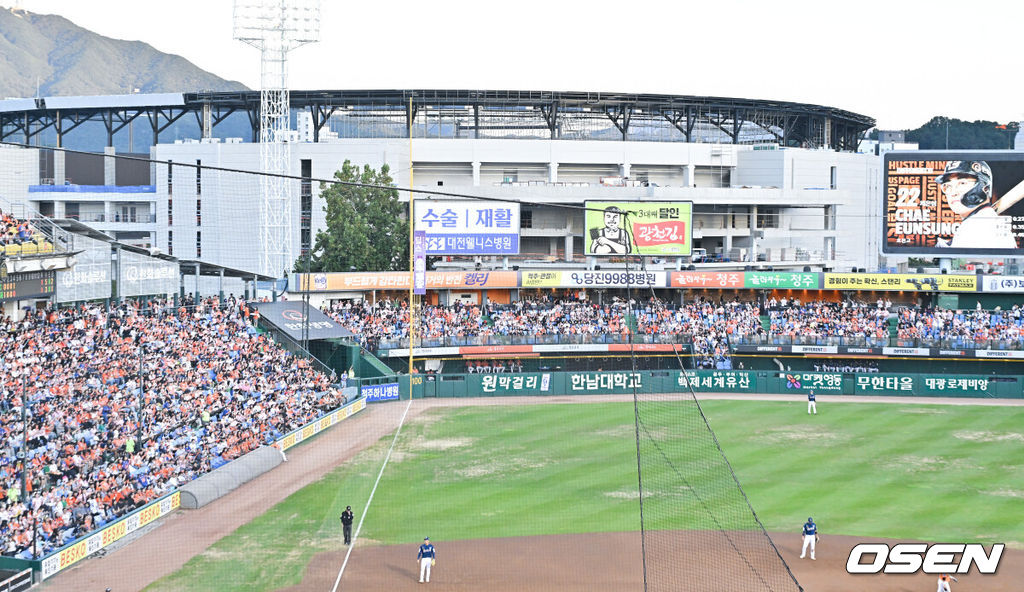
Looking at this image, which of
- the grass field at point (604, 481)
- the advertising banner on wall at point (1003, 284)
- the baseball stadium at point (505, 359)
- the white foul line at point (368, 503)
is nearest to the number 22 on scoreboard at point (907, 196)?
the baseball stadium at point (505, 359)

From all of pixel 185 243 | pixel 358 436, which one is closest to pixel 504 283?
pixel 358 436

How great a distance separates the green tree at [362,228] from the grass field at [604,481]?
17301mm

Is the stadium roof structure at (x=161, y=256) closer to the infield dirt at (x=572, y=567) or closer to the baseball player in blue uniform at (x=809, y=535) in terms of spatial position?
the infield dirt at (x=572, y=567)

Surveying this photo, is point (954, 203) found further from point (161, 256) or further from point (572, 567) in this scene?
point (161, 256)

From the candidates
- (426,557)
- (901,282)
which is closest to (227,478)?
(426,557)

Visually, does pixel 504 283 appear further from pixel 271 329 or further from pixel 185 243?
pixel 185 243

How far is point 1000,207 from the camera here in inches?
1908

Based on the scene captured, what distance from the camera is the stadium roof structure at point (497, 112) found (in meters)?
66.6

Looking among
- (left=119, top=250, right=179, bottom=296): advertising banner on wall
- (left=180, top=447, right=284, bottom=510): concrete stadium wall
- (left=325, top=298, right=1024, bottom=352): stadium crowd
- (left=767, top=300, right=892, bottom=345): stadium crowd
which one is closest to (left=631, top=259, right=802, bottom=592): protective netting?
(left=325, top=298, right=1024, bottom=352): stadium crowd

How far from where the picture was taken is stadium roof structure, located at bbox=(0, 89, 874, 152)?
218 ft

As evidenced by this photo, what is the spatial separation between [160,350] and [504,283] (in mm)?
22189

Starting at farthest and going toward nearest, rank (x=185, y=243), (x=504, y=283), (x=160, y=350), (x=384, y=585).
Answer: (x=185, y=243) → (x=504, y=283) → (x=160, y=350) → (x=384, y=585)

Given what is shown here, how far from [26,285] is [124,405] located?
184 inches

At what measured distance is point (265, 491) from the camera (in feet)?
95.6
